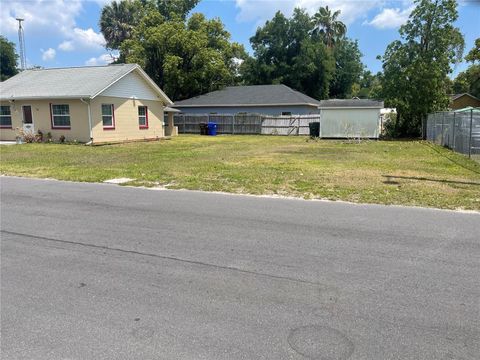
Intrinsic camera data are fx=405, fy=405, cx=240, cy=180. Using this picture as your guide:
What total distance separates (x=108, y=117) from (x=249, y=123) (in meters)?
12.2

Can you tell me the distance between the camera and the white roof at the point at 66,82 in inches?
839

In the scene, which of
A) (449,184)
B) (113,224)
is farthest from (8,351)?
(449,184)

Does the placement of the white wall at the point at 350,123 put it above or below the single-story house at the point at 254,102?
below

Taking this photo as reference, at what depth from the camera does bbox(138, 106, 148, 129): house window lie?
25.2 meters

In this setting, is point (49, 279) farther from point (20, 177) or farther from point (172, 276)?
point (20, 177)

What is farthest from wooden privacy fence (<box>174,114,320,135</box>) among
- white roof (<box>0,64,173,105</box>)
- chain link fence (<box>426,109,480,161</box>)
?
chain link fence (<box>426,109,480,161</box>)

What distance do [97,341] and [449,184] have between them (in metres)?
8.77

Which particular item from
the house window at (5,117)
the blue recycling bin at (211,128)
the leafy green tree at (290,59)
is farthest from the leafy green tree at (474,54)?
the house window at (5,117)

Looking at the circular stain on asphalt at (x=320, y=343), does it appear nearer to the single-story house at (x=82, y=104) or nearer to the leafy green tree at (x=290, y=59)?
the single-story house at (x=82, y=104)

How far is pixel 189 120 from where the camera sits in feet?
110

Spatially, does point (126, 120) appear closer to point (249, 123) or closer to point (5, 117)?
point (5, 117)

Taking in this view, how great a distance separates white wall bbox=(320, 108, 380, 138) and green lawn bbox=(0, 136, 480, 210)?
909 cm

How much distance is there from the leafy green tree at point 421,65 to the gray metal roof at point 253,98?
7.16 meters

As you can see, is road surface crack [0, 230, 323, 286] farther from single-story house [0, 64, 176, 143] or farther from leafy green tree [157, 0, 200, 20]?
leafy green tree [157, 0, 200, 20]
